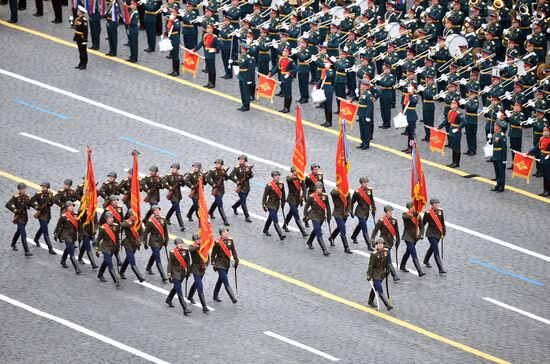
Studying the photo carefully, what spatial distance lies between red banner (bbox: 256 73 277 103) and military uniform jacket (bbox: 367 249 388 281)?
542 inches

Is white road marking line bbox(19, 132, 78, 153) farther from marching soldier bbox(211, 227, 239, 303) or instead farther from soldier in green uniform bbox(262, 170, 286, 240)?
marching soldier bbox(211, 227, 239, 303)

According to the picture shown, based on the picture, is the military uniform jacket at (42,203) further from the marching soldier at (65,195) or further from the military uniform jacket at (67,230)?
the military uniform jacket at (67,230)

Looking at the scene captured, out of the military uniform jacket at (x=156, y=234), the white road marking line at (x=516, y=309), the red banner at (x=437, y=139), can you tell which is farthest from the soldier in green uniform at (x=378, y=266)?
the red banner at (x=437, y=139)

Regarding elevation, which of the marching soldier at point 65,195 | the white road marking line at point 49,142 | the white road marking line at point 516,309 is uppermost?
the marching soldier at point 65,195

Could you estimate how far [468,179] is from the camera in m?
49.2

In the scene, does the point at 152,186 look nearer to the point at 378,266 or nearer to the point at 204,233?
the point at 204,233

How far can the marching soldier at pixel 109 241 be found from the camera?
41188 millimetres

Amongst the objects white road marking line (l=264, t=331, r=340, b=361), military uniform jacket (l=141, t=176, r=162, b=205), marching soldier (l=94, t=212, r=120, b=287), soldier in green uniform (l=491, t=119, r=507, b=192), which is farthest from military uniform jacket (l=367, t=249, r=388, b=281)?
soldier in green uniform (l=491, t=119, r=507, b=192)

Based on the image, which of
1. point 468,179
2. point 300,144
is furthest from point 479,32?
point 300,144

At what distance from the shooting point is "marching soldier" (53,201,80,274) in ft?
138

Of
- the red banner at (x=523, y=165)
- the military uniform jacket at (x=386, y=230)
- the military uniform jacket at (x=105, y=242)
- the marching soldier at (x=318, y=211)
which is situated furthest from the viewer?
the red banner at (x=523, y=165)

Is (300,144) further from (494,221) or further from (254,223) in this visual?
(494,221)

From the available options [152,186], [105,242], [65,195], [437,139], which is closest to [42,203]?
[65,195]

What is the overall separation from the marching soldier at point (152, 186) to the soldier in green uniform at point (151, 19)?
12.8 metres
